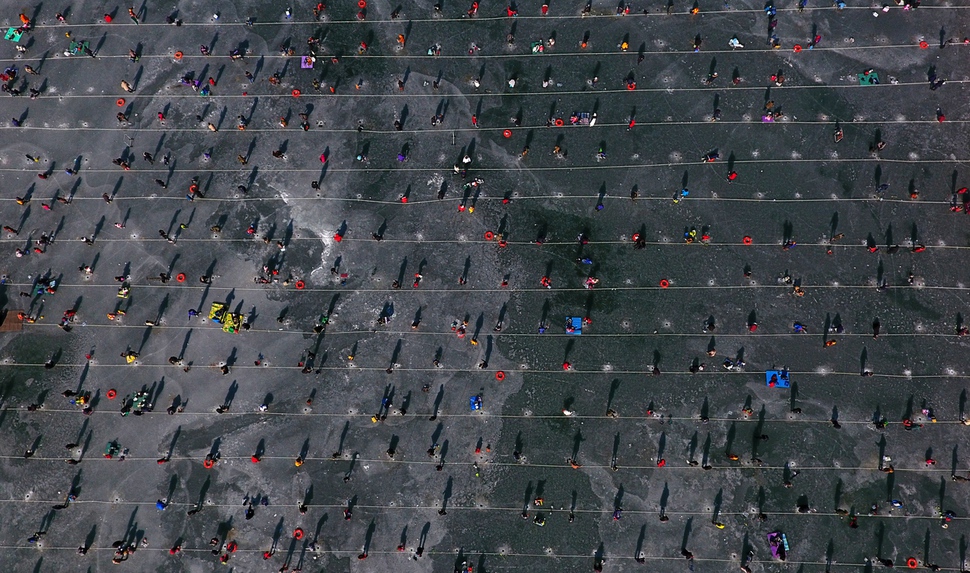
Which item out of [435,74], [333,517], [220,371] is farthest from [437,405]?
[435,74]

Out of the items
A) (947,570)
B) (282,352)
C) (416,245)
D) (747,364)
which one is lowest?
(947,570)

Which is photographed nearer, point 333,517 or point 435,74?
point 333,517

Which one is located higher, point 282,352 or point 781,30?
point 781,30

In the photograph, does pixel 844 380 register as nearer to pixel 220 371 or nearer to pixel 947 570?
pixel 947 570

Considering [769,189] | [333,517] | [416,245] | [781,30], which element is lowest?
[333,517]

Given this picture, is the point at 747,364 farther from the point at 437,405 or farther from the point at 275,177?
the point at 275,177

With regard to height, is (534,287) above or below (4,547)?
above

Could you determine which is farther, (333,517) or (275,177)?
(275,177)

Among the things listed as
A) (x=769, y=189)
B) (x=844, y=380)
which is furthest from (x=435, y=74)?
(x=844, y=380)
